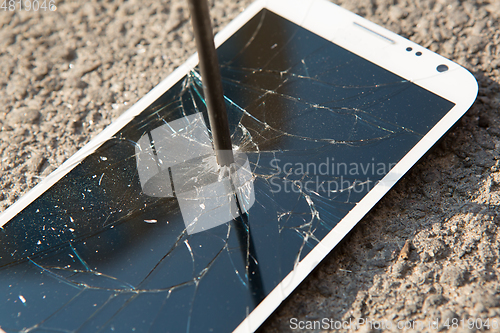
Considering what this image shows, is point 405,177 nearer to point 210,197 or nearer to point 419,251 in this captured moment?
point 419,251

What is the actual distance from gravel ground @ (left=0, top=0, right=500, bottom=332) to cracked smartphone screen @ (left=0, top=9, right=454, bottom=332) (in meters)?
0.06

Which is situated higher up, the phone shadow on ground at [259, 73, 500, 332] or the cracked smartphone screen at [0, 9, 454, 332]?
the cracked smartphone screen at [0, 9, 454, 332]

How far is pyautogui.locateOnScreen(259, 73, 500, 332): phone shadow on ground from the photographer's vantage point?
0.51m

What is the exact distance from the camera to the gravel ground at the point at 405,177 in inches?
20.4

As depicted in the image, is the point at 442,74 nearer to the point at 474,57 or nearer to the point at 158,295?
the point at 474,57

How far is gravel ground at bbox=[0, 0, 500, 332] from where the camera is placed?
0.52 m

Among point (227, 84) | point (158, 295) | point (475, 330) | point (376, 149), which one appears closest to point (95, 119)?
point (227, 84)

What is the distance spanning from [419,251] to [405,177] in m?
0.10

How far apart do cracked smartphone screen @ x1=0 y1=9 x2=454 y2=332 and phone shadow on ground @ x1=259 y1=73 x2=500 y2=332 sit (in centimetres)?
5

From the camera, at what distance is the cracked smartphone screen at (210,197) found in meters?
0.50

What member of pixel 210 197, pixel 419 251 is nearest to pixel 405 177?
pixel 419 251

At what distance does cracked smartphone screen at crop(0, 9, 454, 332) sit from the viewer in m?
0.50

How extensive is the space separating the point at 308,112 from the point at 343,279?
25 cm

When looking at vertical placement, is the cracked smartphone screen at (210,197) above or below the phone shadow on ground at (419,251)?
above
